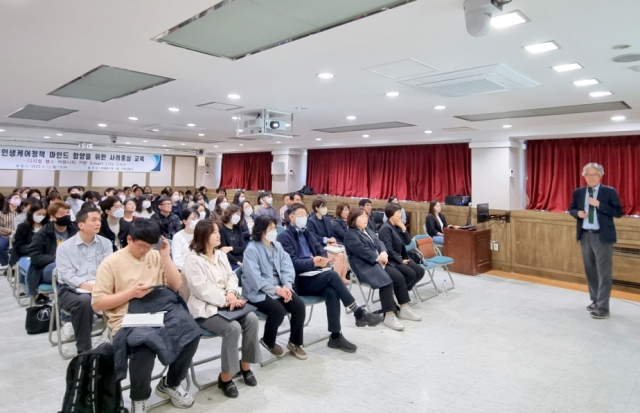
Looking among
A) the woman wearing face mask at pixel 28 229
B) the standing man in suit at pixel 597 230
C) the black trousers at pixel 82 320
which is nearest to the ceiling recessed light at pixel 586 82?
the standing man in suit at pixel 597 230

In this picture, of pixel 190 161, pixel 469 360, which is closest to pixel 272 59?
pixel 469 360

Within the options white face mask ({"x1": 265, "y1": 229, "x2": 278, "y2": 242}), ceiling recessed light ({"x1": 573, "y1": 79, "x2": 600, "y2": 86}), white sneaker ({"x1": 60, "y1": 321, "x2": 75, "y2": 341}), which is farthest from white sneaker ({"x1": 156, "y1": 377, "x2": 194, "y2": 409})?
ceiling recessed light ({"x1": 573, "y1": 79, "x2": 600, "y2": 86})

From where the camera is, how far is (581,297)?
541 cm

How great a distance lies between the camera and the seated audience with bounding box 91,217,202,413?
2.30m

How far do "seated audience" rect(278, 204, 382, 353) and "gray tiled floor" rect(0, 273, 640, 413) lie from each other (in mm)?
180

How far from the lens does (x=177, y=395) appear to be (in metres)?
2.56

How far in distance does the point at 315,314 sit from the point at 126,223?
2.65 m

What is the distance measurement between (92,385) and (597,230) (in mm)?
5001

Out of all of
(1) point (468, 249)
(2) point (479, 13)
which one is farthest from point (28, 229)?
(1) point (468, 249)

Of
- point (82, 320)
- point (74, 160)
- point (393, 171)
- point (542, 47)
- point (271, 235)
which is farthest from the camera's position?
point (74, 160)

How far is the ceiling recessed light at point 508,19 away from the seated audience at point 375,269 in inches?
93.7

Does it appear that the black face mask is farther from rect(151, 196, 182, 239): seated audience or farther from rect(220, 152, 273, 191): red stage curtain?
rect(220, 152, 273, 191): red stage curtain

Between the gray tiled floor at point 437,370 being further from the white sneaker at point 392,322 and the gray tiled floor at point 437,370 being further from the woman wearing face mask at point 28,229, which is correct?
the woman wearing face mask at point 28,229

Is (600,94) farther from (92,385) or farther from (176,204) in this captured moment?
(176,204)
